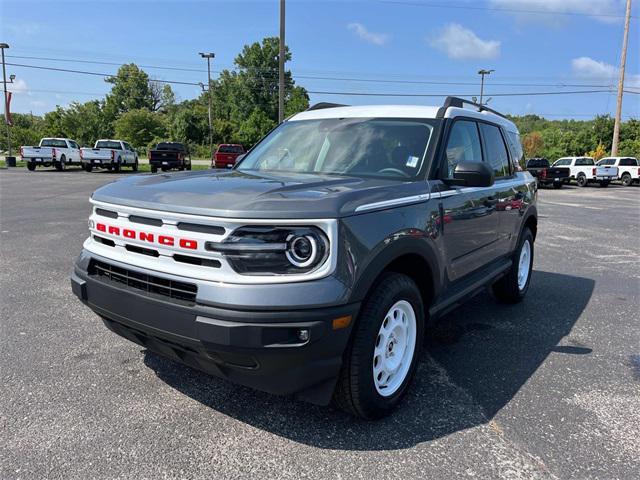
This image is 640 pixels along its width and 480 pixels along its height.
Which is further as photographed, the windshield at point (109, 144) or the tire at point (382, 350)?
the windshield at point (109, 144)

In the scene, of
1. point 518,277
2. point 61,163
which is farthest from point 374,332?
point 61,163

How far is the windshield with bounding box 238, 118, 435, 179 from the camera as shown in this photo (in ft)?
11.7

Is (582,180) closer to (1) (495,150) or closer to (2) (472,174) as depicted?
(1) (495,150)

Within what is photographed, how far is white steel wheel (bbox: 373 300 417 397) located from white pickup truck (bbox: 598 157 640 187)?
3316 cm

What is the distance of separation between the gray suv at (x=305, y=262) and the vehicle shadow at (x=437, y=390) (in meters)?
0.18

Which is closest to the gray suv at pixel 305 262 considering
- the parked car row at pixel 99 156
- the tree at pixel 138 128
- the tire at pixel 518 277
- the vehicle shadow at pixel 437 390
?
the vehicle shadow at pixel 437 390

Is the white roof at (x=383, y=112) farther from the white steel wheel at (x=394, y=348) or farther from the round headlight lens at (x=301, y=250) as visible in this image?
the round headlight lens at (x=301, y=250)

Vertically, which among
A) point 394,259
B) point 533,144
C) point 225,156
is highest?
point 533,144

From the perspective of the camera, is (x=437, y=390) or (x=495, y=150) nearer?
(x=437, y=390)

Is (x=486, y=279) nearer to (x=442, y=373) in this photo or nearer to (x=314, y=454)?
(x=442, y=373)

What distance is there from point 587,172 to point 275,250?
33243mm

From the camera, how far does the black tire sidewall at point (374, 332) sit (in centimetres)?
265

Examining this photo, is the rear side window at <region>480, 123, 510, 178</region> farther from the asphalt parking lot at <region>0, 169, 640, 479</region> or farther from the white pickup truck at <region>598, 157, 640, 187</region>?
the white pickup truck at <region>598, 157, 640, 187</region>

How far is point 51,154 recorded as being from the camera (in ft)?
94.8
